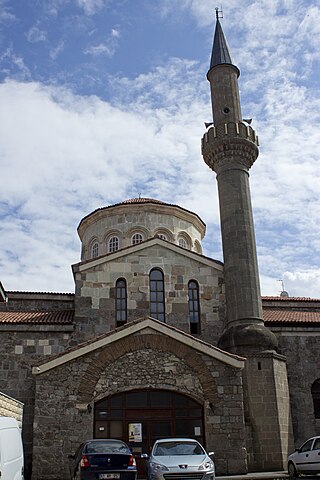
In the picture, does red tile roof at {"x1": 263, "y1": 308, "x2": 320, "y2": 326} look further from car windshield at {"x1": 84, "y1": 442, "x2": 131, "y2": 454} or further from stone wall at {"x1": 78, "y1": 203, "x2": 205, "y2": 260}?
car windshield at {"x1": 84, "y1": 442, "x2": 131, "y2": 454}

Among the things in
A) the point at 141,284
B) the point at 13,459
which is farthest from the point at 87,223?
the point at 13,459

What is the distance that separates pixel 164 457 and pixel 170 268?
36.1ft

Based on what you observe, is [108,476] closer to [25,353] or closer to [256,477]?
[256,477]

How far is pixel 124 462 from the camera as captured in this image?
12391 mm

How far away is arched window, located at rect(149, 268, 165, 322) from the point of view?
75.0 feet

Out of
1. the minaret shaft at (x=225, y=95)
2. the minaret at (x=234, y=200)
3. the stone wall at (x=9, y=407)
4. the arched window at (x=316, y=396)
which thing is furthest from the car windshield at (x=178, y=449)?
the minaret shaft at (x=225, y=95)

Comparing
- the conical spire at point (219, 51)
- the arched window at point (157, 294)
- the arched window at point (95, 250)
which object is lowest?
the arched window at point (157, 294)

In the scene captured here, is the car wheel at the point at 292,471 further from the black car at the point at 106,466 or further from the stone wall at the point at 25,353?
the stone wall at the point at 25,353

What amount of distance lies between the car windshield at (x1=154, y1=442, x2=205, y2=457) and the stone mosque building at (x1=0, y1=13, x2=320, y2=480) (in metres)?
3.95

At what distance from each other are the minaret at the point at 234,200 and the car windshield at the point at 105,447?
27.9ft

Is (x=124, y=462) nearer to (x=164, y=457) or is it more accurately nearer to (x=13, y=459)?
(x=164, y=457)

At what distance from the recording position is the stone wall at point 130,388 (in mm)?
17344

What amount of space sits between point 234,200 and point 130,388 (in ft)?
31.9

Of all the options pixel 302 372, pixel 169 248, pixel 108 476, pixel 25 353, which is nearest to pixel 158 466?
pixel 108 476
